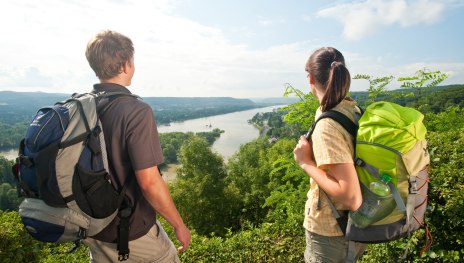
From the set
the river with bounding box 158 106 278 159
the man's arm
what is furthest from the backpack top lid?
the river with bounding box 158 106 278 159

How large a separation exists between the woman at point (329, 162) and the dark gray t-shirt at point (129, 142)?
3.41 feet

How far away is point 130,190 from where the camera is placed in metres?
1.99

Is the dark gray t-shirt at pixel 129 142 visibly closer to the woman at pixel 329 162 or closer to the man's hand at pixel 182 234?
the man's hand at pixel 182 234

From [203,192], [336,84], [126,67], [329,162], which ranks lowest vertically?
[203,192]

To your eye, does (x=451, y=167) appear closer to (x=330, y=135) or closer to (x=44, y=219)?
(x=330, y=135)

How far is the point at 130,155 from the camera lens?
74.0 inches

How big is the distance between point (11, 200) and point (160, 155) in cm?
4408

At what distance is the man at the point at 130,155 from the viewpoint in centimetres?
187

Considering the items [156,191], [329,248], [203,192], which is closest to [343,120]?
[329,248]

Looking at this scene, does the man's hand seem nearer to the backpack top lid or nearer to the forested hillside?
the backpack top lid

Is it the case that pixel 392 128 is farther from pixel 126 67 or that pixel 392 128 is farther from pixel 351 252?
pixel 126 67

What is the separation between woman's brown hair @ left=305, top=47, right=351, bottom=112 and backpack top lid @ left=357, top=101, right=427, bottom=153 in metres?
0.22

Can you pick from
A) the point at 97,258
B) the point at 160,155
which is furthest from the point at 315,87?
the point at 97,258

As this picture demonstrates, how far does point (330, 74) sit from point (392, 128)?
50 cm
